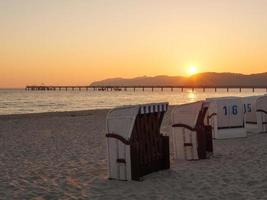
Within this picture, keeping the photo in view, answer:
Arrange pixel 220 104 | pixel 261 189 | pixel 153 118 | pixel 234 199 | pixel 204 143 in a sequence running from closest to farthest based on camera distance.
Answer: pixel 234 199, pixel 261 189, pixel 153 118, pixel 204 143, pixel 220 104

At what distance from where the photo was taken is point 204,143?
407 inches

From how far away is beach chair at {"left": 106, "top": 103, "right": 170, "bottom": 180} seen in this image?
793cm

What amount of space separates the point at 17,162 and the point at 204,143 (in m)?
4.46

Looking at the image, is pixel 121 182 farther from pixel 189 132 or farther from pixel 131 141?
pixel 189 132

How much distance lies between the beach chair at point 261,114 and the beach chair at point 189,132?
20.7 feet

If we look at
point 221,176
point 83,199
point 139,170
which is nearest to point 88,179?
point 139,170

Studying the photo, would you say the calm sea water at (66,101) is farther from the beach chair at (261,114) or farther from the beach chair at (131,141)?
the beach chair at (131,141)

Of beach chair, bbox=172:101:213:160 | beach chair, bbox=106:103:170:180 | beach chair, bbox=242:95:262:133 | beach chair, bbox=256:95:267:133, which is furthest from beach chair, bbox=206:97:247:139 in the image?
beach chair, bbox=106:103:170:180

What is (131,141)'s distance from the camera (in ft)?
26.0

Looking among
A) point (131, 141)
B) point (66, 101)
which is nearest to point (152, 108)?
point (131, 141)

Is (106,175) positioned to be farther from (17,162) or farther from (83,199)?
(17,162)

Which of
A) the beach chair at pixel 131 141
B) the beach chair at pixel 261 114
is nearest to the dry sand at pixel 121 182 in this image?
the beach chair at pixel 131 141

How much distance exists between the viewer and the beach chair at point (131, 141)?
7.93 meters

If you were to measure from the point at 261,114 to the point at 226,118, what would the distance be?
2.18 meters
